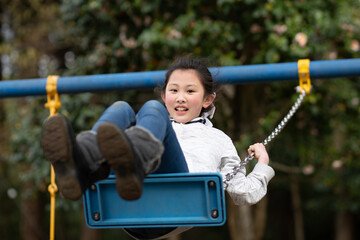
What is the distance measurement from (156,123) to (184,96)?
541 mm

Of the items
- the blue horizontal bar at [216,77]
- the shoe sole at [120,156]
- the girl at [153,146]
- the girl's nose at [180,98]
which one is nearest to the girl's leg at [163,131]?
the girl at [153,146]

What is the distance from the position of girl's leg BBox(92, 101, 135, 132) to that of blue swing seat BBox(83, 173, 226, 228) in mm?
227

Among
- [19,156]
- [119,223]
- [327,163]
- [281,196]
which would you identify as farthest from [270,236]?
[119,223]

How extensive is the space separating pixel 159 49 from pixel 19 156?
179 cm

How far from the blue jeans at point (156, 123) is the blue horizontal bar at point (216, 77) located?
3.32 ft

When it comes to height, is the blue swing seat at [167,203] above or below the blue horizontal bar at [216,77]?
below

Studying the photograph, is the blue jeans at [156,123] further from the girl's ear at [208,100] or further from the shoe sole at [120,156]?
the girl's ear at [208,100]

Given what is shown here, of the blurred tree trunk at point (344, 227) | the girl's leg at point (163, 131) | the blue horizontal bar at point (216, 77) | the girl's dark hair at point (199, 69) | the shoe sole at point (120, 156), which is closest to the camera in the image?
the shoe sole at point (120, 156)

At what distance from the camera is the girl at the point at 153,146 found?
6.48ft

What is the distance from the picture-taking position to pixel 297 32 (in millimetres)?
4824

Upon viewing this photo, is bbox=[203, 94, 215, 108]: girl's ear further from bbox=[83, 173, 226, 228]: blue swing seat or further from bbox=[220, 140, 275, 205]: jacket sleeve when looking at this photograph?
bbox=[83, 173, 226, 228]: blue swing seat

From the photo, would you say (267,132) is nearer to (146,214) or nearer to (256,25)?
(256,25)

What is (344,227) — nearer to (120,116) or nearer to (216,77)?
(216,77)

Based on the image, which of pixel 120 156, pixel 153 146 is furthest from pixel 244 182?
pixel 120 156
